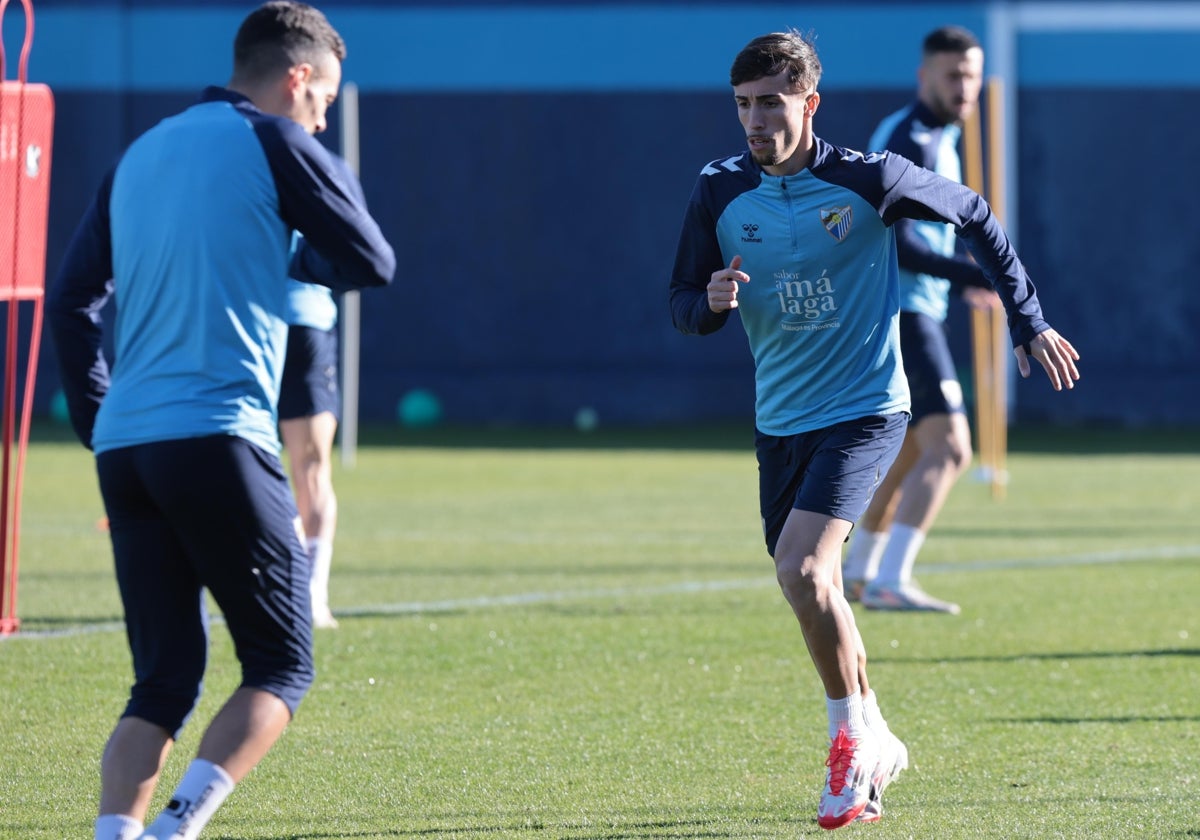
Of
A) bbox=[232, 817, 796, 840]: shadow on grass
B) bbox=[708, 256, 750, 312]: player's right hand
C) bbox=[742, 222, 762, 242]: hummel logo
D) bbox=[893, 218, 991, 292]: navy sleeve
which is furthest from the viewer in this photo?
bbox=[893, 218, 991, 292]: navy sleeve

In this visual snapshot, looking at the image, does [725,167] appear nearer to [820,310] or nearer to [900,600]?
[820,310]

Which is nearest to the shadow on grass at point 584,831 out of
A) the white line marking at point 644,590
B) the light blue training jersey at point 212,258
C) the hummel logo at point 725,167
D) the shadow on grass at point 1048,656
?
the light blue training jersey at point 212,258

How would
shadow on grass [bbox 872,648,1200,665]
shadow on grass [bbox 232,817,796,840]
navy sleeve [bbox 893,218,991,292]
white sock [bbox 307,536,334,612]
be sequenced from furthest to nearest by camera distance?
1. white sock [bbox 307,536,334,612]
2. navy sleeve [bbox 893,218,991,292]
3. shadow on grass [bbox 872,648,1200,665]
4. shadow on grass [bbox 232,817,796,840]

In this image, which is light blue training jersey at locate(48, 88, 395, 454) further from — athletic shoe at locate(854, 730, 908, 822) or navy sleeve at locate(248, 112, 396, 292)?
athletic shoe at locate(854, 730, 908, 822)

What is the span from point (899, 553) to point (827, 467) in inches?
143

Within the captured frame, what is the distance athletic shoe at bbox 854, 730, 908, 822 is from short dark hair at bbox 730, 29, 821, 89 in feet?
6.06

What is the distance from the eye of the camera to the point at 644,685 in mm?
7035

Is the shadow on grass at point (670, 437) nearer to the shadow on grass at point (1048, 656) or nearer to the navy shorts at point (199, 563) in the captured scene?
the shadow on grass at point (1048, 656)

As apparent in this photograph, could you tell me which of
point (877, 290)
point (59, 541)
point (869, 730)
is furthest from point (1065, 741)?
point (59, 541)

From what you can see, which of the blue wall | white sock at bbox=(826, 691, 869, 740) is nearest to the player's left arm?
white sock at bbox=(826, 691, 869, 740)

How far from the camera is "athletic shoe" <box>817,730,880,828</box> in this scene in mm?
4910

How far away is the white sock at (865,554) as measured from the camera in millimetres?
9078

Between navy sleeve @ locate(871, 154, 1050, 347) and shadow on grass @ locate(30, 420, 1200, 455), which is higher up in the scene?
navy sleeve @ locate(871, 154, 1050, 347)

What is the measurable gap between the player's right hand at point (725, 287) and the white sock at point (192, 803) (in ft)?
6.00
